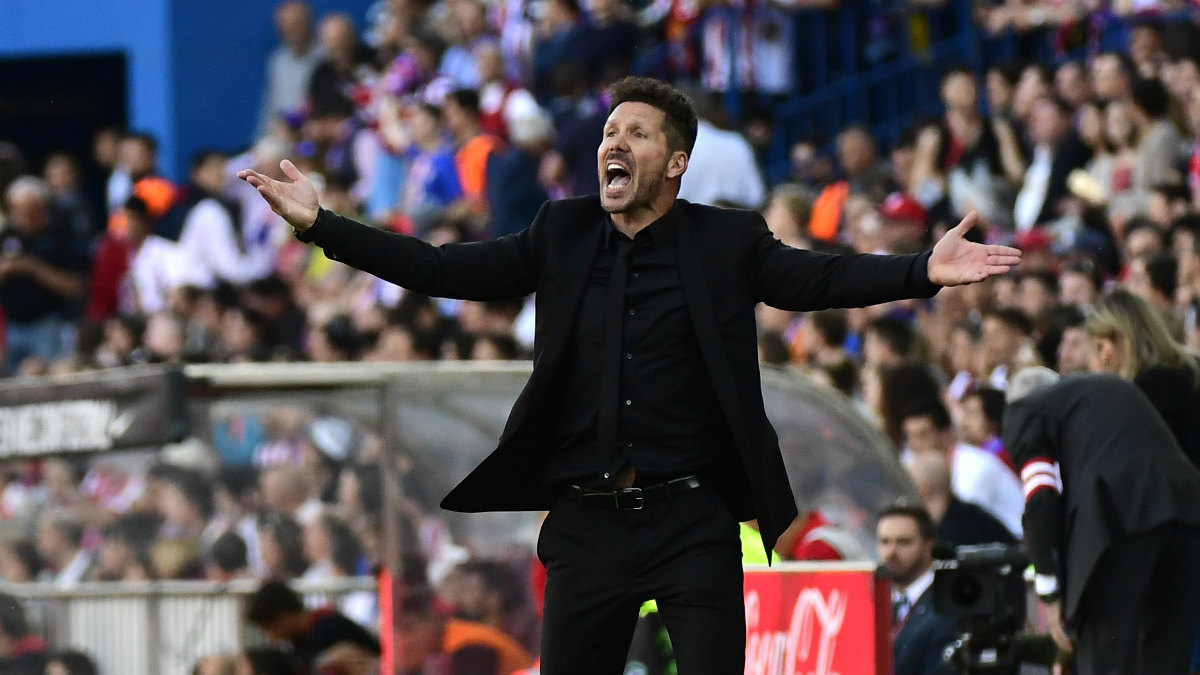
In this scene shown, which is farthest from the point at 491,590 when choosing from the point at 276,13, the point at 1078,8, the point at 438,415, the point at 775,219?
the point at 276,13

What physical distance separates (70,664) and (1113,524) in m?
5.08

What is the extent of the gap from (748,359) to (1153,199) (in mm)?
6796

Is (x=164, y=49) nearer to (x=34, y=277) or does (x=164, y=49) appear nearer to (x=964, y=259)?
(x=34, y=277)

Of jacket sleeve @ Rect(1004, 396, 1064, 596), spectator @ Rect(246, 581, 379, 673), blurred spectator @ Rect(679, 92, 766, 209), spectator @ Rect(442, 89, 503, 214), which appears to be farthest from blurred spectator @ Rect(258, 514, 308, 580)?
spectator @ Rect(442, 89, 503, 214)

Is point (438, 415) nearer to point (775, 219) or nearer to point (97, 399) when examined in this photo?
point (97, 399)

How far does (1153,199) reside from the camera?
1187 centimetres

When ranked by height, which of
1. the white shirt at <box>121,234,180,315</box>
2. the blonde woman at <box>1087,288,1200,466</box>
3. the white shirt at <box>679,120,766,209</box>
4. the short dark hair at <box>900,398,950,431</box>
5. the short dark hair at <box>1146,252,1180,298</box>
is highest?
the white shirt at <box>679,120,766,209</box>

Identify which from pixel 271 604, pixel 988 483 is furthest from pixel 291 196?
pixel 988 483

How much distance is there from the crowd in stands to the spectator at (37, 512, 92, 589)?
0.06 feet

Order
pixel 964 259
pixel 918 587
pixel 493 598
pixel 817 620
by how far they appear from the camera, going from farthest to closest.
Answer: pixel 493 598
pixel 918 587
pixel 817 620
pixel 964 259

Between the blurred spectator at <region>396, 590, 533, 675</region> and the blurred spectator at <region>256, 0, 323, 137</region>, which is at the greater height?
the blurred spectator at <region>256, 0, 323, 137</region>

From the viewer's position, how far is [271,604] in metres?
10.3

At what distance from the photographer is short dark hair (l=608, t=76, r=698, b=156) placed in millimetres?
5672

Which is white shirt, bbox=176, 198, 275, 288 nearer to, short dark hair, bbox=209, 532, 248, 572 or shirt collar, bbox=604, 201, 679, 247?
short dark hair, bbox=209, 532, 248, 572
